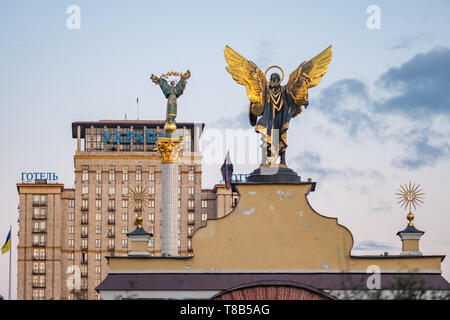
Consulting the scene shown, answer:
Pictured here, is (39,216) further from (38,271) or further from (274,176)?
(274,176)

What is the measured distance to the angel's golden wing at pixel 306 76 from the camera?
165 feet

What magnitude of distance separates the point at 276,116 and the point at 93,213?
121710 millimetres

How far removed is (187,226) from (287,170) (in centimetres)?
12198

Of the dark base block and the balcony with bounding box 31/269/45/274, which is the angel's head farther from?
the balcony with bounding box 31/269/45/274

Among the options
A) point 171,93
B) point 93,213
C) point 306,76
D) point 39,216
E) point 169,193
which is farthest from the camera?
point 93,213

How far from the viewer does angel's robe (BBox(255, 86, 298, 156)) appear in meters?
49.8

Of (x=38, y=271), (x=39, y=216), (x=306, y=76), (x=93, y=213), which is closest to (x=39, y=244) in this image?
(x=38, y=271)

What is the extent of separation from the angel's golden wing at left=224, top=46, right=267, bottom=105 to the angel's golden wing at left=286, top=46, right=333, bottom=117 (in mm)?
1476

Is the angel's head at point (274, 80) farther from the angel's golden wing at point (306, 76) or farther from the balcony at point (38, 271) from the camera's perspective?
the balcony at point (38, 271)

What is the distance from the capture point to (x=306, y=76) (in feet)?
166

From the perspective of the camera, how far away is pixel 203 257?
47156 millimetres

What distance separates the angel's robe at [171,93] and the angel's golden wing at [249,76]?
39.6 ft

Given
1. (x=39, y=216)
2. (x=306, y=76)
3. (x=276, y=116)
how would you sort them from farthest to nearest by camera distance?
(x=39, y=216), (x=306, y=76), (x=276, y=116)

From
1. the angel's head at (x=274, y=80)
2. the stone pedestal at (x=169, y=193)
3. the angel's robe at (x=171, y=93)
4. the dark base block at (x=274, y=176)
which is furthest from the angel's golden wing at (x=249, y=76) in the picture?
the angel's robe at (x=171, y=93)
